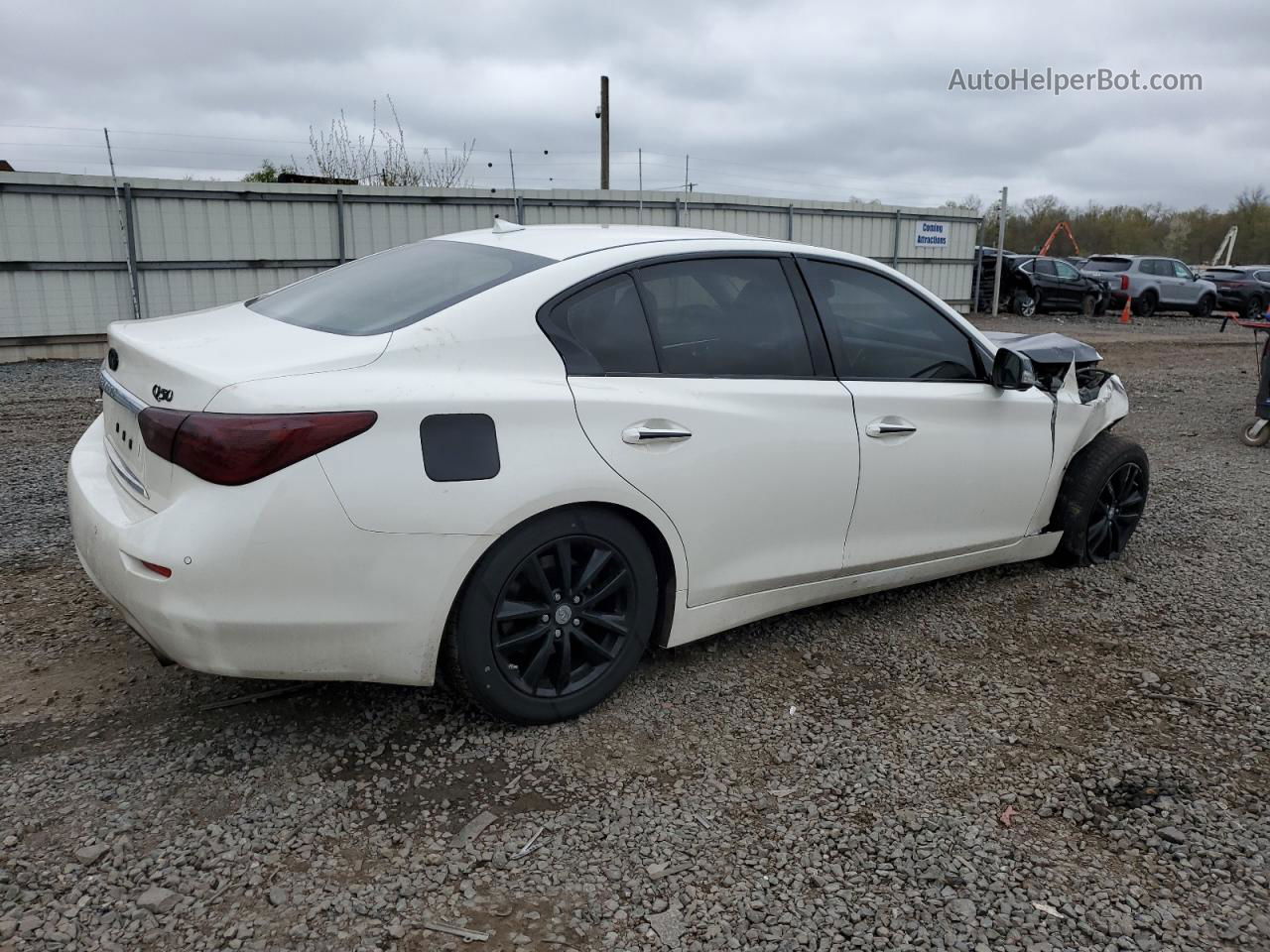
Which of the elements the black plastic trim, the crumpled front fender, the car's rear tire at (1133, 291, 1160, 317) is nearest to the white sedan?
the black plastic trim

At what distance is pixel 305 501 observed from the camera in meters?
2.58

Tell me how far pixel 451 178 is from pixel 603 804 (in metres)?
22.0

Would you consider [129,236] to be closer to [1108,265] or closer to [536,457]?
[536,457]

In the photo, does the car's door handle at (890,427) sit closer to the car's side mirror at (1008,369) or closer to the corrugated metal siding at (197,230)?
the car's side mirror at (1008,369)

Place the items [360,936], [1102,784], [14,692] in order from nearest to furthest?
1. [360,936]
2. [1102,784]
3. [14,692]

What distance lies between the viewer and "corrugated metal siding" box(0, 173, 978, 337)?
41.4 ft

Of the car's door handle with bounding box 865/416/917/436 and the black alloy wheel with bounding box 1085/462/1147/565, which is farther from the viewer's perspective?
the black alloy wheel with bounding box 1085/462/1147/565

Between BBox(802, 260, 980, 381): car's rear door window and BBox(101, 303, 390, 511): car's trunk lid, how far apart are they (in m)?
1.68

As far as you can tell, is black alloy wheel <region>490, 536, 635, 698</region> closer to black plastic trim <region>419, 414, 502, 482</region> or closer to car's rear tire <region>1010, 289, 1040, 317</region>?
black plastic trim <region>419, 414, 502, 482</region>

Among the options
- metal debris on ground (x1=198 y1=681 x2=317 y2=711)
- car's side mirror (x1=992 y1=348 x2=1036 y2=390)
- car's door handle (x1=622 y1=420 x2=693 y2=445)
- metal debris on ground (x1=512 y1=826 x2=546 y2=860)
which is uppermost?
car's side mirror (x1=992 y1=348 x2=1036 y2=390)

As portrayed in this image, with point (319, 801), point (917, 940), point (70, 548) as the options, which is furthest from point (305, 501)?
point (70, 548)

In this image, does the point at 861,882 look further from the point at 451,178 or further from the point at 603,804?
the point at 451,178

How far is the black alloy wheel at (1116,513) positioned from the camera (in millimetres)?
4762

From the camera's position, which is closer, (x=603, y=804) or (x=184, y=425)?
(x=184, y=425)
